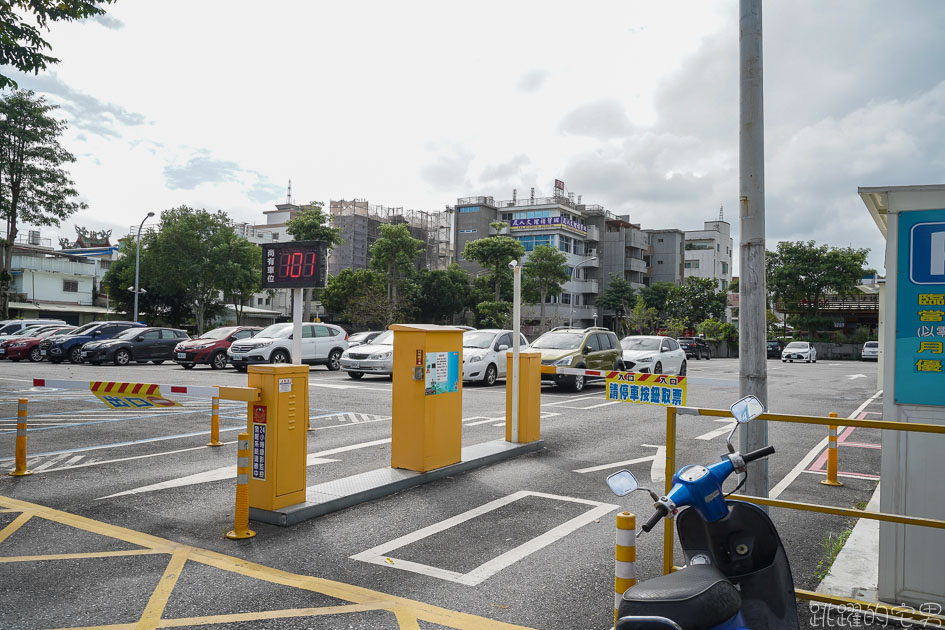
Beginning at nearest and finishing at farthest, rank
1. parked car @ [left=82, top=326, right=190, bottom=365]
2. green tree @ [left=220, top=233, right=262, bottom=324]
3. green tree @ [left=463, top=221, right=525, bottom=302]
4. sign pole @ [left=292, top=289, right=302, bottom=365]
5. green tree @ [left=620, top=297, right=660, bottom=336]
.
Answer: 1. sign pole @ [left=292, top=289, right=302, bottom=365]
2. parked car @ [left=82, top=326, right=190, bottom=365]
3. green tree @ [left=220, top=233, right=262, bottom=324]
4. green tree @ [left=463, top=221, right=525, bottom=302]
5. green tree @ [left=620, top=297, right=660, bottom=336]

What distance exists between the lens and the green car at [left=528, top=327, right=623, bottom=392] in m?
17.3

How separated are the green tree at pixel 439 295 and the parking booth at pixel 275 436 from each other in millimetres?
53942

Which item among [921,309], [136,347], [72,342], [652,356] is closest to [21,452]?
[921,309]

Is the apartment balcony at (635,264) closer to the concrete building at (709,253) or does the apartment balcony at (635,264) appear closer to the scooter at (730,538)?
the concrete building at (709,253)

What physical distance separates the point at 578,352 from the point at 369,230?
5893cm

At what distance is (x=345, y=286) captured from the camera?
55.7 m

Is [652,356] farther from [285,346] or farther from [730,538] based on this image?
[730,538]

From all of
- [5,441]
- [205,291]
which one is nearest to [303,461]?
[5,441]

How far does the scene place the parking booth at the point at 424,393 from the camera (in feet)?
23.8

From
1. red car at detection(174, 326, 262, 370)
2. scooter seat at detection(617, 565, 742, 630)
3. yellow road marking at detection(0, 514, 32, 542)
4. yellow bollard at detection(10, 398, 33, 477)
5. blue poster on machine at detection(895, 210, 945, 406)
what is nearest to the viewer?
scooter seat at detection(617, 565, 742, 630)

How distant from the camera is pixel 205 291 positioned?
144 feet

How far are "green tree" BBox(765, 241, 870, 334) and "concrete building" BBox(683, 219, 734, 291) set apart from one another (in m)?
30.0

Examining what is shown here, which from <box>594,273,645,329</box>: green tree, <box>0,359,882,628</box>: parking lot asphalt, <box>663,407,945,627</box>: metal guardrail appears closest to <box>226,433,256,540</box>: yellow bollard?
<box>0,359,882,628</box>: parking lot asphalt

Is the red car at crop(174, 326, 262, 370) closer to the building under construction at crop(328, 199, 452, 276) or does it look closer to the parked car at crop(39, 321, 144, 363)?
the parked car at crop(39, 321, 144, 363)
